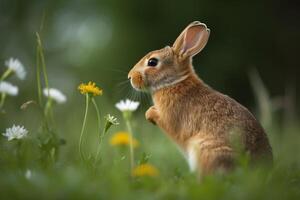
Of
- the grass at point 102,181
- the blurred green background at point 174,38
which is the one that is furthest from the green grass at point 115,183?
the blurred green background at point 174,38

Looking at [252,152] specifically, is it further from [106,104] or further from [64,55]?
[64,55]

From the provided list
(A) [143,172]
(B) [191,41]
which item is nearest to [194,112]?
(B) [191,41]

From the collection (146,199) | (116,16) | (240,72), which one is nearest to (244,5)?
(240,72)

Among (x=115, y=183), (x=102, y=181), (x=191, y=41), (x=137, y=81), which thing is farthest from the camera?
(x=191, y=41)

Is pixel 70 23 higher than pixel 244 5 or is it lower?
higher

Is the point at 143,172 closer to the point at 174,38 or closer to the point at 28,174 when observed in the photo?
the point at 28,174

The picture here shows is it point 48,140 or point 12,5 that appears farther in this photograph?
point 12,5

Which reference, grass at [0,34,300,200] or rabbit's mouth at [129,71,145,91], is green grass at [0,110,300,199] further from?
rabbit's mouth at [129,71,145,91]
